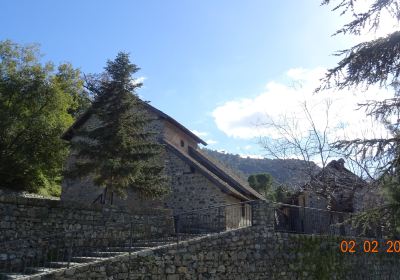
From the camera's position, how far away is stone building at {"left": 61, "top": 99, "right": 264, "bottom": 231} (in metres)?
20.0

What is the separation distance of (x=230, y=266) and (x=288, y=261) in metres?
2.52

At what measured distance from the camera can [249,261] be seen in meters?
13.5

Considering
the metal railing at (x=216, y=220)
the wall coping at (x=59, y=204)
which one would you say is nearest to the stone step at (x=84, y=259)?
the wall coping at (x=59, y=204)

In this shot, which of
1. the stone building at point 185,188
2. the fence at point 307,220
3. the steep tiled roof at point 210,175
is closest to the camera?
the fence at point 307,220

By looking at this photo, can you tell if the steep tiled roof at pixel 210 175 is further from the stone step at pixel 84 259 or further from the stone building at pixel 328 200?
the stone step at pixel 84 259

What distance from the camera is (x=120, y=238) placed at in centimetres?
1373

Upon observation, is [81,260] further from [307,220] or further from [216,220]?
[307,220]

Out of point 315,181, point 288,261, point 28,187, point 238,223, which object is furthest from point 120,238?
point 28,187

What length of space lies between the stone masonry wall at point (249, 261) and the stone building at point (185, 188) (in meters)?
4.03

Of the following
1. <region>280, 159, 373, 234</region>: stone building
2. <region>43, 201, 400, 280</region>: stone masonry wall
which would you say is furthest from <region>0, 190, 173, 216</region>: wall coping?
<region>280, 159, 373, 234</region>: stone building

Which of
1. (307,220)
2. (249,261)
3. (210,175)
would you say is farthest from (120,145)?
(307,220)

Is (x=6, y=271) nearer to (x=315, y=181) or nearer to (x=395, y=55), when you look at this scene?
(x=395, y=55)

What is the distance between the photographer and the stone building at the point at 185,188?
65.5ft
